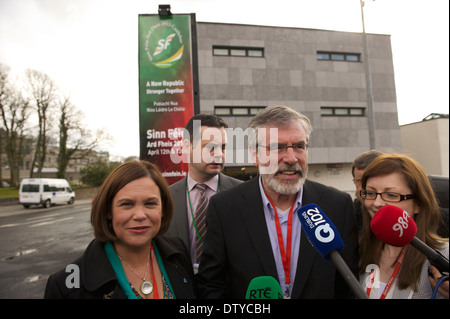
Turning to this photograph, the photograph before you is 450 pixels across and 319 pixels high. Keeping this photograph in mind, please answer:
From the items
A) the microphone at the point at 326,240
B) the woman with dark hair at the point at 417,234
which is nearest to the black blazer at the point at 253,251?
the woman with dark hair at the point at 417,234

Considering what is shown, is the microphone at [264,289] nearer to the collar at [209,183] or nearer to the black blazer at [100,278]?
the black blazer at [100,278]

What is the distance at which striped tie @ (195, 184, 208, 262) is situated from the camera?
6.30 ft

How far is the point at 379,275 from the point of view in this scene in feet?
4.49

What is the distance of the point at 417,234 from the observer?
136 centimetres

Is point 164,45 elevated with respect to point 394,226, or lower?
elevated

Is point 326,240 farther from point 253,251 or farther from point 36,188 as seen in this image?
point 36,188

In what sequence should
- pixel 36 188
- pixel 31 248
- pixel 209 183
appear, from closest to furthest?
pixel 209 183 → pixel 36 188 → pixel 31 248

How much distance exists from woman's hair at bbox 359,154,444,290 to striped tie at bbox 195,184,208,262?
103 cm

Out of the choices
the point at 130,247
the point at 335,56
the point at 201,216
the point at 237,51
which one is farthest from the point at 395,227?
the point at 335,56

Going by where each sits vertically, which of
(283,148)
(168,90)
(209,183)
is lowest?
(209,183)

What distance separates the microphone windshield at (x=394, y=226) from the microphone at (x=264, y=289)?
0.45 meters

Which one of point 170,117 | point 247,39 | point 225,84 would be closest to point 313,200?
point 170,117

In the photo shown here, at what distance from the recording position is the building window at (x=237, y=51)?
12391mm

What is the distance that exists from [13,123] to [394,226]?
2.64 meters
